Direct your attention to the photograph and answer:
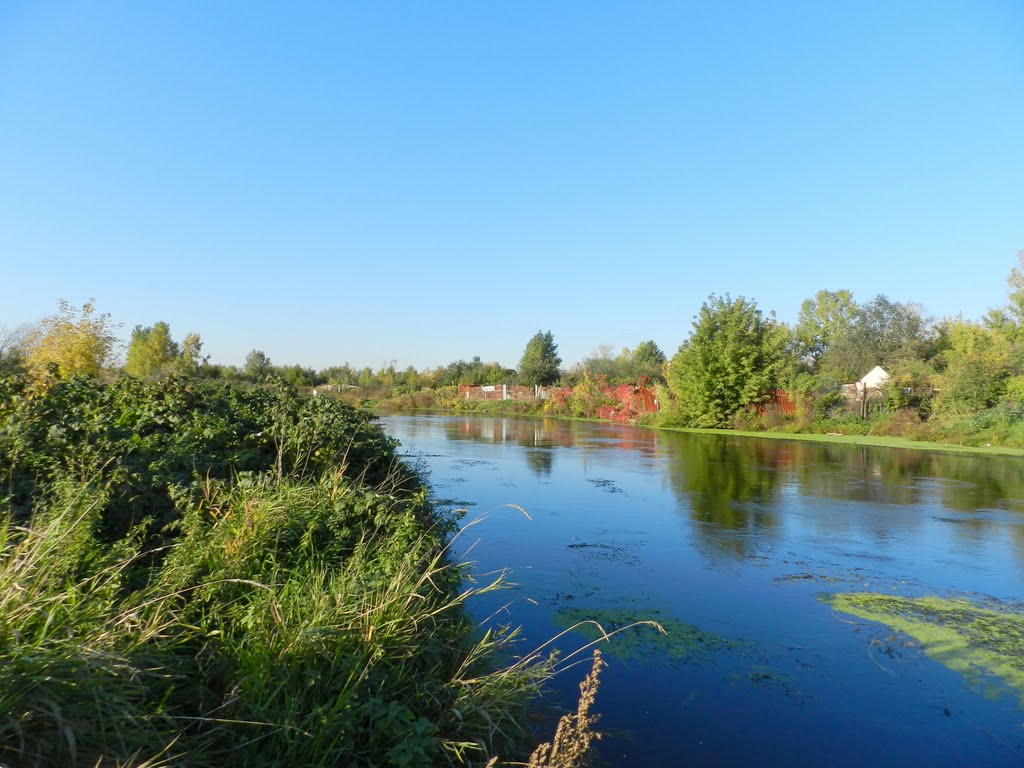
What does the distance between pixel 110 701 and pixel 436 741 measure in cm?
137

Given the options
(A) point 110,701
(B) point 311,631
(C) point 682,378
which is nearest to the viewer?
(A) point 110,701

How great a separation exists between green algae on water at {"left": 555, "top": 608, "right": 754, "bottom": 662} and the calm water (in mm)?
24

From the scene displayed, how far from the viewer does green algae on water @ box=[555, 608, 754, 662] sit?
523cm

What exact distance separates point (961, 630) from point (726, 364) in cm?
2672

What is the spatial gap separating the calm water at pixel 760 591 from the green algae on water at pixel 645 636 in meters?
0.02

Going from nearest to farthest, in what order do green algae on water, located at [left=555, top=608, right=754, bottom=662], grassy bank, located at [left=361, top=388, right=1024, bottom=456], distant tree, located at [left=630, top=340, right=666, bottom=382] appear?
1. green algae on water, located at [left=555, top=608, right=754, bottom=662]
2. grassy bank, located at [left=361, top=388, right=1024, bottom=456]
3. distant tree, located at [left=630, top=340, right=666, bottom=382]

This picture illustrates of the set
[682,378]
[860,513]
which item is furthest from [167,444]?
[682,378]

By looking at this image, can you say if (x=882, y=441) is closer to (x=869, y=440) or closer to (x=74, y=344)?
(x=869, y=440)

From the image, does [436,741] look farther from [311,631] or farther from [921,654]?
[921,654]

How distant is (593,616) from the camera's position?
5.94 m

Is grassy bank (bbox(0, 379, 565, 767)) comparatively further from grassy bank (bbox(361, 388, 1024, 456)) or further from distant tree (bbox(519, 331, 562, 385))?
distant tree (bbox(519, 331, 562, 385))

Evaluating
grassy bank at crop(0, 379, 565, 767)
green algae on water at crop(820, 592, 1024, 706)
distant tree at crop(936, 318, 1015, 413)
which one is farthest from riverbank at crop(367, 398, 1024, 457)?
green algae on water at crop(820, 592, 1024, 706)

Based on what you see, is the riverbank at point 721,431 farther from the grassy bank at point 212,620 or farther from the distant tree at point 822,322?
the distant tree at point 822,322

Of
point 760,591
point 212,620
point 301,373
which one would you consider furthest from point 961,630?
point 301,373
